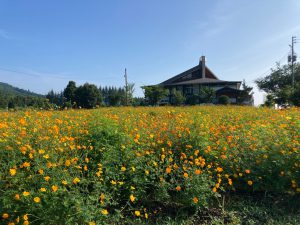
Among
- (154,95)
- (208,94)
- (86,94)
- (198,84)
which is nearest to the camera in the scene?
(154,95)

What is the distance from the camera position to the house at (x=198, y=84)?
119 ft

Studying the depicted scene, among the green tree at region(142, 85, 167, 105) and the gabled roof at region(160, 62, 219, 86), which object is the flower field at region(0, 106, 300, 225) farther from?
the gabled roof at region(160, 62, 219, 86)

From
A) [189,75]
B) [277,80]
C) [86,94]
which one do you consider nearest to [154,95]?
[189,75]

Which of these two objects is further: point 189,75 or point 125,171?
point 189,75

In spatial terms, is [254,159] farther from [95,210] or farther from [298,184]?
[95,210]

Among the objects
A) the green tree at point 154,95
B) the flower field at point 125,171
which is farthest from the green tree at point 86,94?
the flower field at point 125,171

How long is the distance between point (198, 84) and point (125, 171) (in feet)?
127

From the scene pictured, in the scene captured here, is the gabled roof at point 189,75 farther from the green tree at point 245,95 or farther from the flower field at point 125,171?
the flower field at point 125,171

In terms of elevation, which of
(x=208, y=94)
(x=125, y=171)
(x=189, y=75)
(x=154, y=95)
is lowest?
(x=125, y=171)

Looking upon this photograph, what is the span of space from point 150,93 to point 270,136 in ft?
86.1

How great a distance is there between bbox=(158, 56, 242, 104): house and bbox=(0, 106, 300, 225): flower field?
32.6 m

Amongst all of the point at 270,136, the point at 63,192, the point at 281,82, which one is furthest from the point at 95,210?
the point at 281,82

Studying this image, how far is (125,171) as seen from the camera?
7.96ft

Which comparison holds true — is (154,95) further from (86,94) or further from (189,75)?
(86,94)
